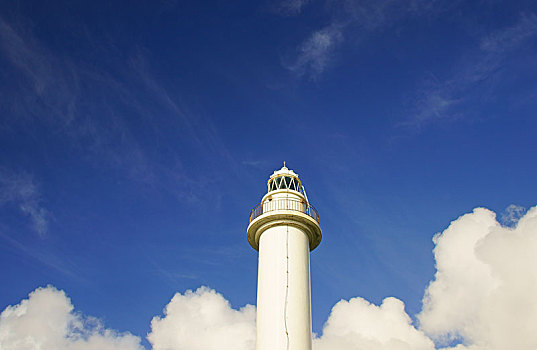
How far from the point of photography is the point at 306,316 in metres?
24.9

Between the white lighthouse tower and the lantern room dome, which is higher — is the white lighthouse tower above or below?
below

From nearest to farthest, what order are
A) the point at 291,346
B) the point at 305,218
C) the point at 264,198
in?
the point at 291,346 < the point at 305,218 < the point at 264,198

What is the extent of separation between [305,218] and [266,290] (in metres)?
4.87

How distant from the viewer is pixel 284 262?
26.1m

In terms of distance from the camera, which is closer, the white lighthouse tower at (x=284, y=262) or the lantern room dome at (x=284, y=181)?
the white lighthouse tower at (x=284, y=262)

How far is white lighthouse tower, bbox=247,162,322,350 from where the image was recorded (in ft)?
79.2

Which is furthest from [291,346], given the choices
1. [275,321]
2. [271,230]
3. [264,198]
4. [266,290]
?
[264,198]

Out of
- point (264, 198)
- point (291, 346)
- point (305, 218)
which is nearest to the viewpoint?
point (291, 346)

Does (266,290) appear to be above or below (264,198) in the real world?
below

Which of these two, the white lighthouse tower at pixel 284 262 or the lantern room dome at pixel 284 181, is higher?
the lantern room dome at pixel 284 181

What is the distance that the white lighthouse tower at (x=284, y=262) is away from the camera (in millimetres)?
24141

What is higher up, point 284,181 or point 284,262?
point 284,181

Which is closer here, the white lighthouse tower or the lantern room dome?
the white lighthouse tower

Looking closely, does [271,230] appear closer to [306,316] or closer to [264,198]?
[264,198]
